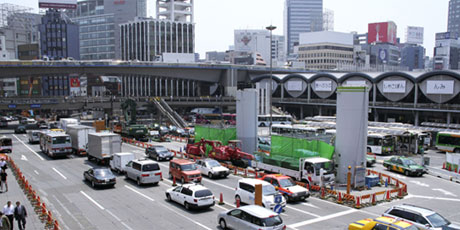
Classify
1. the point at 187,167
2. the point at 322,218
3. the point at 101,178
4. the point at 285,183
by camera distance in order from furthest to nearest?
the point at 187,167 → the point at 101,178 → the point at 285,183 → the point at 322,218

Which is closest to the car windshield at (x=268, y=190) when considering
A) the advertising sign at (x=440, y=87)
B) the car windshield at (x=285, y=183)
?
the car windshield at (x=285, y=183)

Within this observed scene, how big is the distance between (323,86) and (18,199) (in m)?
67.7

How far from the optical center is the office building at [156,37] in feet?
480

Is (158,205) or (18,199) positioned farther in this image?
(18,199)

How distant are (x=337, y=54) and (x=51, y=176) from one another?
155 metres

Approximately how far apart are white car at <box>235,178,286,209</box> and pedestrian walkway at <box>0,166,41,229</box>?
10.1 meters

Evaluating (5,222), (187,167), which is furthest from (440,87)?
(5,222)

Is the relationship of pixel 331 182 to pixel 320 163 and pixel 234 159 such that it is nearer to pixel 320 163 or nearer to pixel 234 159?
pixel 320 163

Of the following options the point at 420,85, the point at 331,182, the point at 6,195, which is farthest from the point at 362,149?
the point at 420,85

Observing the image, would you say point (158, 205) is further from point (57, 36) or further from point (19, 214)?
point (57, 36)

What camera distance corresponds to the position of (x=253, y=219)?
15.6m

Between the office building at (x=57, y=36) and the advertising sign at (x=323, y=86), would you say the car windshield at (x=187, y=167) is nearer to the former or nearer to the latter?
the advertising sign at (x=323, y=86)

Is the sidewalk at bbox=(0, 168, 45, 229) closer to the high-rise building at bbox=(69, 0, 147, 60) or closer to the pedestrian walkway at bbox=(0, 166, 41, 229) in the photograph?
the pedestrian walkway at bbox=(0, 166, 41, 229)

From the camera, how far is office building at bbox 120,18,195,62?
480 ft
